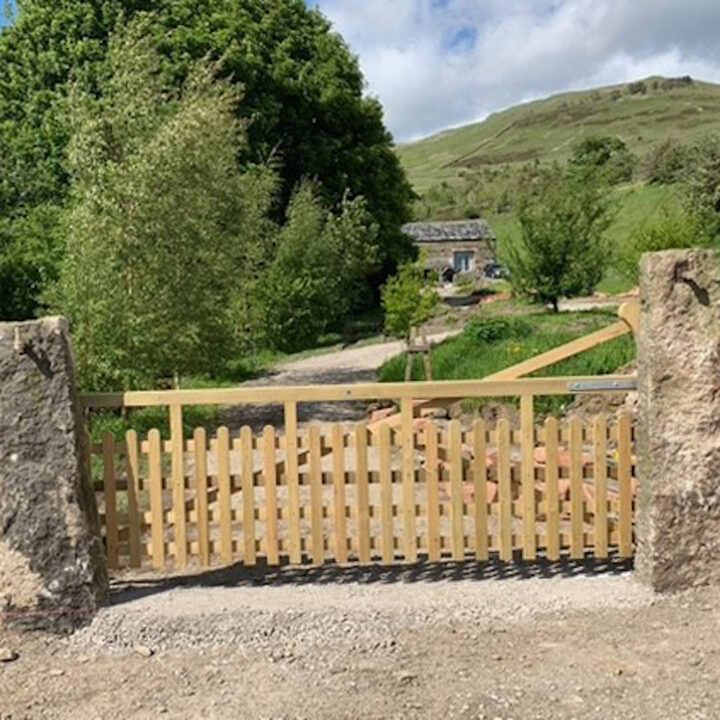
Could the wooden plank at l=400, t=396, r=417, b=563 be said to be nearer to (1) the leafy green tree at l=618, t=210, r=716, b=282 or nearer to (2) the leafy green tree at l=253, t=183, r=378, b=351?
(1) the leafy green tree at l=618, t=210, r=716, b=282

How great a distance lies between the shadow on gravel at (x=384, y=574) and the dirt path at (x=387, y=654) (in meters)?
0.07

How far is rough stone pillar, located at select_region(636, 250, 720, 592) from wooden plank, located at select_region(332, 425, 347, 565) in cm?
190

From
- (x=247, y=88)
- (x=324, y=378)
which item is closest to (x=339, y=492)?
(x=324, y=378)

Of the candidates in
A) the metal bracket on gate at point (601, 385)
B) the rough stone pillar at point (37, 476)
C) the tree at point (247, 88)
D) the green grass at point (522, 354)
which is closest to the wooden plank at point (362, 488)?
the metal bracket on gate at point (601, 385)

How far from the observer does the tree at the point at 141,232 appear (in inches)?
488

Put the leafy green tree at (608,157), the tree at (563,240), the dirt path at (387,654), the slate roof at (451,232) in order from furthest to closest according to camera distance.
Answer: the leafy green tree at (608,157)
the slate roof at (451,232)
the tree at (563,240)
the dirt path at (387,654)

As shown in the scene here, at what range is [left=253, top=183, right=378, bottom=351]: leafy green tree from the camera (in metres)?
27.5

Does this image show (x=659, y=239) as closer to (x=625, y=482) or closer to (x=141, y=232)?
(x=141, y=232)

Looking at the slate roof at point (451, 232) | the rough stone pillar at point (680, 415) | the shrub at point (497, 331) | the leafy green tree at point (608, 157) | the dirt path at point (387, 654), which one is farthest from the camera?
the leafy green tree at point (608, 157)

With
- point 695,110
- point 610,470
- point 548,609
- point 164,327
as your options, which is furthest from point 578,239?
point 695,110

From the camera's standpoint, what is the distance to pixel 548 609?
17.3 feet

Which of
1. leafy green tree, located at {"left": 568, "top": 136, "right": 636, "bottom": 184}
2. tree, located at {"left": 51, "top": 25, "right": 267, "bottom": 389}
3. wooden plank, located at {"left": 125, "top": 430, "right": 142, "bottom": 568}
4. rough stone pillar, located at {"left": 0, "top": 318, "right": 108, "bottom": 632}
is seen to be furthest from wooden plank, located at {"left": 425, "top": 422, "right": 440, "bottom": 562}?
leafy green tree, located at {"left": 568, "top": 136, "right": 636, "bottom": 184}

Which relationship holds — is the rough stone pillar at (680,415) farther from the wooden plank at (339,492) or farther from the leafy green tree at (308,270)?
the leafy green tree at (308,270)

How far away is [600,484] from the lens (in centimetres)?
569
